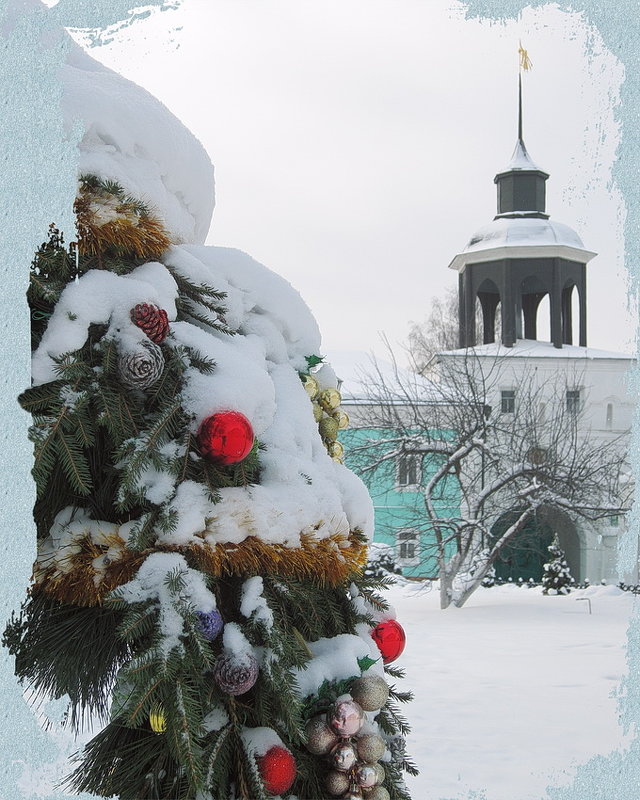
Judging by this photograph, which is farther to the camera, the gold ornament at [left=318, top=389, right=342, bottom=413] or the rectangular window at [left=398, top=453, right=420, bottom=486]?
the rectangular window at [left=398, top=453, right=420, bottom=486]

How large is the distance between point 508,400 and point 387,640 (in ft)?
62.8

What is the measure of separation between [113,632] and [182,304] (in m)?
0.61

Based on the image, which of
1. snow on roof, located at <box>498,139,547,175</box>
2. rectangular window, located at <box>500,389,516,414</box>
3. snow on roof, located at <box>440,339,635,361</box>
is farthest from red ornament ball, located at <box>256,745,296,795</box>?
snow on roof, located at <box>498,139,547,175</box>

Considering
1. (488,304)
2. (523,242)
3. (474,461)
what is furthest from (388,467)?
(488,304)

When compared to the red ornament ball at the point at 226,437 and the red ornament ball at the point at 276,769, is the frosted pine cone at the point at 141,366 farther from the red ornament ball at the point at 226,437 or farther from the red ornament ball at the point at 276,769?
the red ornament ball at the point at 276,769

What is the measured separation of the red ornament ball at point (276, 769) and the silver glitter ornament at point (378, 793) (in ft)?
0.67

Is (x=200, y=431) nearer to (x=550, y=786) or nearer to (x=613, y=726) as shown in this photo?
(x=550, y=786)

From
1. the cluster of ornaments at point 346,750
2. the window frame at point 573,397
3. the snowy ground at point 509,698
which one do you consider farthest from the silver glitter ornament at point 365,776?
the window frame at point 573,397

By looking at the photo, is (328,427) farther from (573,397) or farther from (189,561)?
(573,397)

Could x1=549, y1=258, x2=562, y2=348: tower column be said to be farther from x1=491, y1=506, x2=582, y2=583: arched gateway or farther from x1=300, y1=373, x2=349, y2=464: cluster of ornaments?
x1=300, y1=373, x2=349, y2=464: cluster of ornaments

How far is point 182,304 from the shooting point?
59.8 inches

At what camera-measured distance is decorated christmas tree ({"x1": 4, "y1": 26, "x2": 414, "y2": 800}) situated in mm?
1265

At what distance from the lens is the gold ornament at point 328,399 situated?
1904 mm

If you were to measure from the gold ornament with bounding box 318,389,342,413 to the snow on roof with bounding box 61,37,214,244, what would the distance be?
48 centimetres
